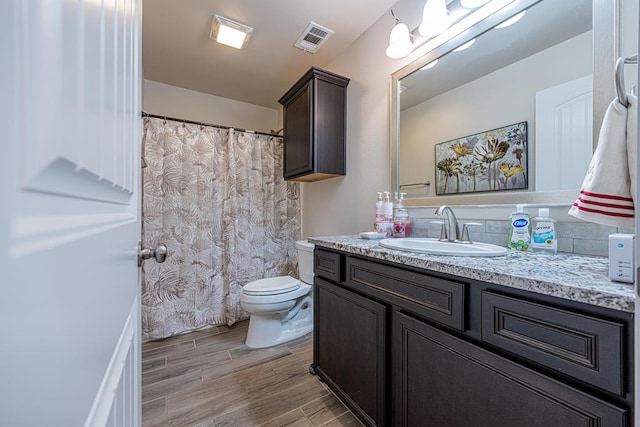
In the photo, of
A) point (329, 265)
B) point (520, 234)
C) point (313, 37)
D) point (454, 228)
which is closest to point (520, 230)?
point (520, 234)

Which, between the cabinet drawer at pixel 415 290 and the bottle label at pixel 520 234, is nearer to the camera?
the cabinet drawer at pixel 415 290

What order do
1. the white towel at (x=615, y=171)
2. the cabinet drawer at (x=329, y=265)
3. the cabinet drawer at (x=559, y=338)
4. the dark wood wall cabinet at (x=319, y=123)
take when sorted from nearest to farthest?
the cabinet drawer at (x=559, y=338) < the white towel at (x=615, y=171) < the cabinet drawer at (x=329, y=265) < the dark wood wall cabinet at (x=319, y=123)

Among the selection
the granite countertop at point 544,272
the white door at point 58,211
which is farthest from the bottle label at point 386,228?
the white door at point 58,211

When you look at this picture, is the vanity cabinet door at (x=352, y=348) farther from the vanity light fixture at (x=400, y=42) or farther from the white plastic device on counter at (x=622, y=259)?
the vanity light fixture at (x=400, y=42)

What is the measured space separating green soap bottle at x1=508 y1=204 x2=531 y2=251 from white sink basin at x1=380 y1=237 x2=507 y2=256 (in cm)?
7

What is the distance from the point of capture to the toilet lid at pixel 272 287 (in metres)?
1.92

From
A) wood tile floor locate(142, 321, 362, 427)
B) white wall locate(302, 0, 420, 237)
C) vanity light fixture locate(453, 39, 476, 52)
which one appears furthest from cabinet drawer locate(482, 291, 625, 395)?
vanity light fixture locate(453, 39, 476, 52)

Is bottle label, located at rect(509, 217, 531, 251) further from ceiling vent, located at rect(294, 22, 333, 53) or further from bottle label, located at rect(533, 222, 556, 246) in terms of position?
ceiling vent, located at rect(294, 22, 333, 53)

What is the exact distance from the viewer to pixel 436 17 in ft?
4.35

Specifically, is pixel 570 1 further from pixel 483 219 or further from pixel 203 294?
pixel 203 294

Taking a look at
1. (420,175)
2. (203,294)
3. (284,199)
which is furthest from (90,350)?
(284,199)

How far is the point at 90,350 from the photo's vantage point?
0.32 meters

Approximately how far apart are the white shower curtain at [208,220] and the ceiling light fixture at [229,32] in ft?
2.37

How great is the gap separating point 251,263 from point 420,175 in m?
1.76
